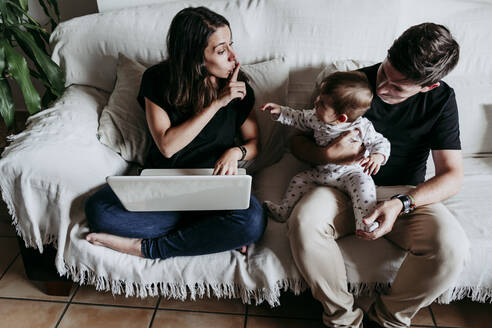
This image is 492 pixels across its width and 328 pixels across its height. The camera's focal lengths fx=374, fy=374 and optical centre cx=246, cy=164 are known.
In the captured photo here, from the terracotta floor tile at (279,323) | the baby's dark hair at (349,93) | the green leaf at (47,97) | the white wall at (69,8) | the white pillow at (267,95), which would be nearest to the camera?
the baby's dark hair at (349,93)

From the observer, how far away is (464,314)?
136 centimetres

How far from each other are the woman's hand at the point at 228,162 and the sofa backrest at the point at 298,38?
430 mm

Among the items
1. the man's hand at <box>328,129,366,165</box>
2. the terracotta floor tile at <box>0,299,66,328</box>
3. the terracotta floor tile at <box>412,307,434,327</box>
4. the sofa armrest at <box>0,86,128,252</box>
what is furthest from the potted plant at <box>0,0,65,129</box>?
the terracotta floor tile at <box>412,307,434,327</box>

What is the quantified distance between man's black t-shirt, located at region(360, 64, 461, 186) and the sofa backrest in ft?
1.12

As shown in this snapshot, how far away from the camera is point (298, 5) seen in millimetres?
1521

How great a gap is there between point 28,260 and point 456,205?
151 cm

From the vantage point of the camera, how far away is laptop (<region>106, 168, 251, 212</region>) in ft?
3.18

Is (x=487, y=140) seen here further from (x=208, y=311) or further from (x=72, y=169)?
(x=72, y=169)

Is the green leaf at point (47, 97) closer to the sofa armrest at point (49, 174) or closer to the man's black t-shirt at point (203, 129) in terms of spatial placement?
the sofa armrest at point (49, 174)

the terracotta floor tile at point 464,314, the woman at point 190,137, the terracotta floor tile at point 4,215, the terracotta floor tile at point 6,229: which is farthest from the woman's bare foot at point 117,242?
the terracotta floor tile at point 464,314

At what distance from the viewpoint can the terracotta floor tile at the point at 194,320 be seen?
4.33 feet

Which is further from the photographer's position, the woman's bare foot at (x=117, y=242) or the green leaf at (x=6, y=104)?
the green leaf at (x=6, y=104)

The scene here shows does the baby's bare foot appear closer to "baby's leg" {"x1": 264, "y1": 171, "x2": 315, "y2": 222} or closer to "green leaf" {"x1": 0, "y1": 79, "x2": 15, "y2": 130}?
"baby's leg" {"x1": 264, "y1": 171, "x2": 315, "y2": 222}

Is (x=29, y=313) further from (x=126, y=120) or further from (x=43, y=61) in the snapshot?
(x=43, y=61)
